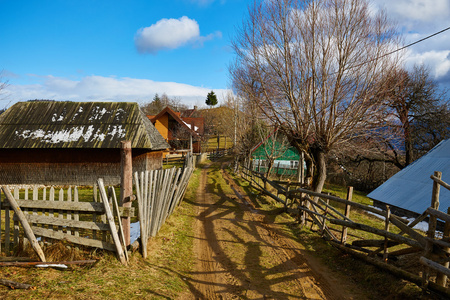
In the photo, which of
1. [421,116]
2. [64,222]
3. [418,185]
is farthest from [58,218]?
[421,116]

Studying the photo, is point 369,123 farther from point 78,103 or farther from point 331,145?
point 78,103

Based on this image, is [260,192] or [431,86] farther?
[431,86]

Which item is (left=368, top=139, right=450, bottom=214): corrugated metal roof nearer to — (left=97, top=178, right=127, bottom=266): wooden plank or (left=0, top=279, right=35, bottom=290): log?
(left=97, top=178, right=127, bottom=266): wooden plank

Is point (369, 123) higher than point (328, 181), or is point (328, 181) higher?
point (369, 123)

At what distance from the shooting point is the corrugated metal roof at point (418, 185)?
959 centimetres

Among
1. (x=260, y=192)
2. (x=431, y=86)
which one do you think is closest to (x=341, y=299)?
(x=260, y=192)

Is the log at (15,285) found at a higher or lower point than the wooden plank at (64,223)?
lower

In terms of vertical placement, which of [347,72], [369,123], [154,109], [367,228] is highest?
[154,109]

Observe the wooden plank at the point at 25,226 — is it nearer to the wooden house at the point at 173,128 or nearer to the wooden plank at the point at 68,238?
the wooden plank at the point at 68,238

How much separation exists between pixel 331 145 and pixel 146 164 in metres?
12.3

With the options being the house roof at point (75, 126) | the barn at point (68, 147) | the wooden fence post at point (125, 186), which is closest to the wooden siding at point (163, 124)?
the house roof at point (75, 126)

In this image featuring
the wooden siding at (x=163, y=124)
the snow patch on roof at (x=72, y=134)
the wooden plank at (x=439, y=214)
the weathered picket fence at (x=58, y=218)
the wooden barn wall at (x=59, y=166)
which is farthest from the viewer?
the wooden siding at (x=163, y=124)

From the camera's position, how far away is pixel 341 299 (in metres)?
5.05

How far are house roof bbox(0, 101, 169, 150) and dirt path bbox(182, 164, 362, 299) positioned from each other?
371 inches
